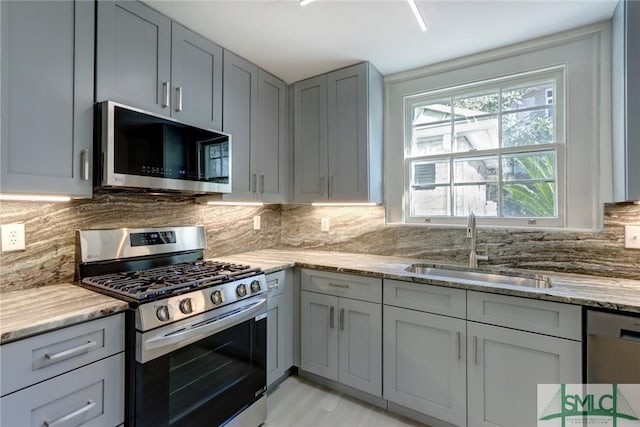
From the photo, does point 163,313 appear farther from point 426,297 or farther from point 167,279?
point 426,297

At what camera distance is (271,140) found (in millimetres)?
2508

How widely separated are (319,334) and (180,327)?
3.54 ft

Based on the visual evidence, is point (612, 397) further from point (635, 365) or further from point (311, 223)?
point (311, 223)

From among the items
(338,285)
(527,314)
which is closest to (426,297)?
(527,314)

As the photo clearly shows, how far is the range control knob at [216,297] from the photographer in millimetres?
1485

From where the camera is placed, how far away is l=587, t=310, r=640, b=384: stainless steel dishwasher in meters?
1.26

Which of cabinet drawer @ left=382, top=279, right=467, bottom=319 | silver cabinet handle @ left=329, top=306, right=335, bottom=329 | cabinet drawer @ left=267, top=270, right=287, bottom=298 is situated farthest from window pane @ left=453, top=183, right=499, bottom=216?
cabinet drawer @ left=267, top=270, right=287, bottom=298

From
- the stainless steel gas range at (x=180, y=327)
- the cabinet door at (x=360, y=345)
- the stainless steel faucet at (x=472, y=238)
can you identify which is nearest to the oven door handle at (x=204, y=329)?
→ the stainless steel gas range at (x=180, y=327)

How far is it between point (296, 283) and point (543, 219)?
67.9 inches

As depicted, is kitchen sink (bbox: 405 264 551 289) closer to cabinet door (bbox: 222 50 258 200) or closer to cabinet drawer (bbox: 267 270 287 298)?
cabinet drawer (bbox: 267 270 287 298)

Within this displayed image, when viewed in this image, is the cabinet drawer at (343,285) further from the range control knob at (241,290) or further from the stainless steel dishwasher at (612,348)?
the stainless steel dishwasher at (612,348)

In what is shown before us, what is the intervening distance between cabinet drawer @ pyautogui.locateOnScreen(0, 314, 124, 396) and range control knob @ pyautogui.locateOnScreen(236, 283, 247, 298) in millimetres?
544

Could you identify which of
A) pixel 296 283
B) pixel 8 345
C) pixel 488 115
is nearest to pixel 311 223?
pixel 296 283

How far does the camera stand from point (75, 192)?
1.38 meters
